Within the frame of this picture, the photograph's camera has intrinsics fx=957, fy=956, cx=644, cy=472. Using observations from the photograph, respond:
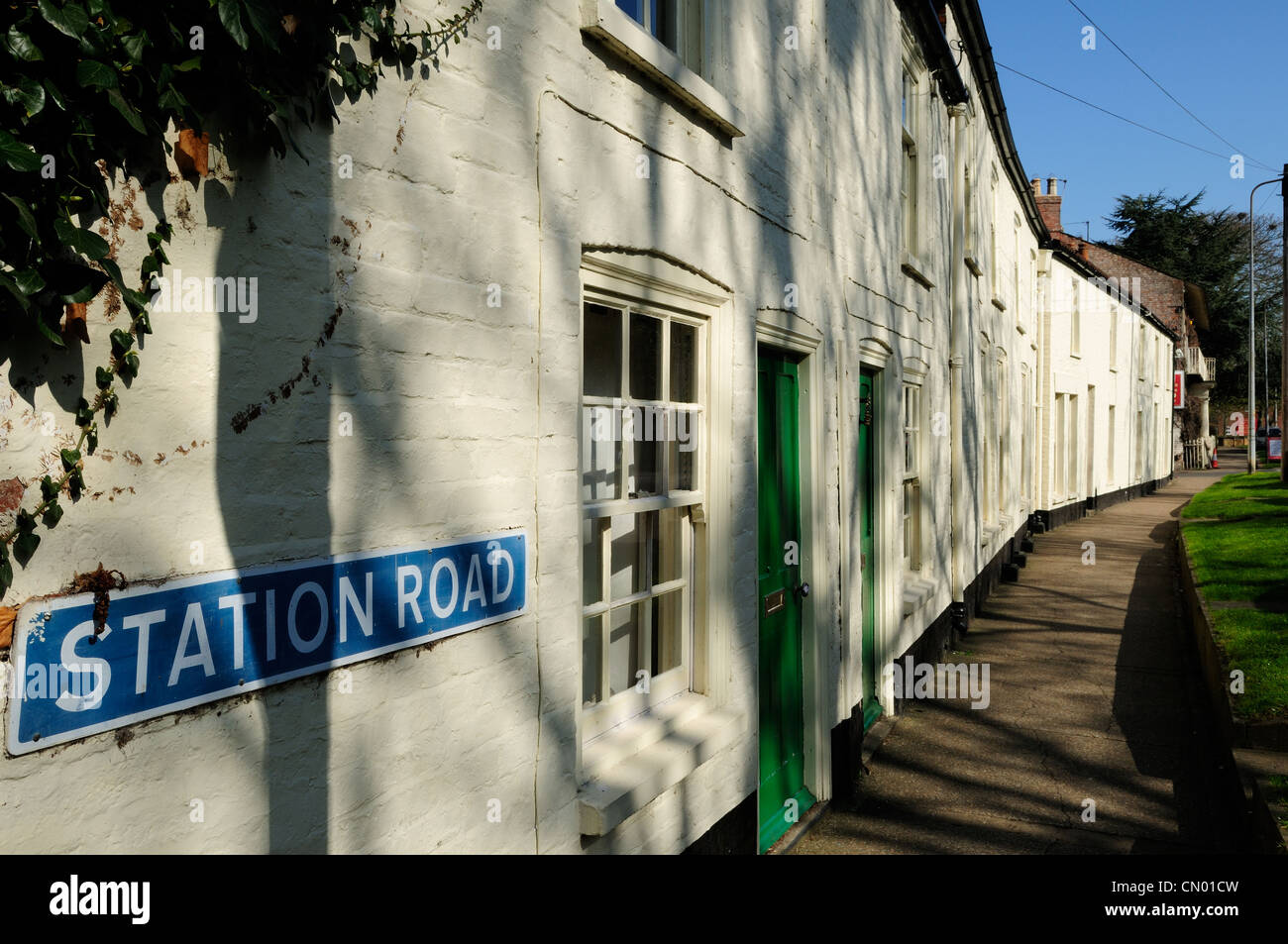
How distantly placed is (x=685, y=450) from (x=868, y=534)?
12.0ft

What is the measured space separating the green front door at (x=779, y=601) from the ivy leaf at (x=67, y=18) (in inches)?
149

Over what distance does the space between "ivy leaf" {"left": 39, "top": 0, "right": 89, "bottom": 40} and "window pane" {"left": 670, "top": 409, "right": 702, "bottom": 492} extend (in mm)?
2744

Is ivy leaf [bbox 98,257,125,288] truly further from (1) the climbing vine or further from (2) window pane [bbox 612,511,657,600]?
(2) window pane [bbox 612,511,657,600]

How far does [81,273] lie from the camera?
67.7 inches

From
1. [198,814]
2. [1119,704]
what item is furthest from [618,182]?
[1119,704]

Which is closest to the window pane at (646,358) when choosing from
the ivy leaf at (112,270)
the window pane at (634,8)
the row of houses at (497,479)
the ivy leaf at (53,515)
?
the row of houses at (497,479)

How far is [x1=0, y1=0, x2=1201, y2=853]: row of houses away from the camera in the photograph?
1.94 metres

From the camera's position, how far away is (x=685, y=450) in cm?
426

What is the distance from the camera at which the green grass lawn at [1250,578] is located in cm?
612

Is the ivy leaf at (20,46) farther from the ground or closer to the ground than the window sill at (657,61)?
closer to the ground

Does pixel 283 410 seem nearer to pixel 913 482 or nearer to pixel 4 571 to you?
pixel 4 571

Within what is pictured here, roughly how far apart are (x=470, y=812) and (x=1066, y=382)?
2207cm

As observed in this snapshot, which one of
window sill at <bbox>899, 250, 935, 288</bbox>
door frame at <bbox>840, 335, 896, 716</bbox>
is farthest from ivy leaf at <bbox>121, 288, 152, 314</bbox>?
window sill at <bbox>899, 250, 935, 288</bbox>

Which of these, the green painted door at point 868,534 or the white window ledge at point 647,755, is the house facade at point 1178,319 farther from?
the white window ledge at point 647,755
